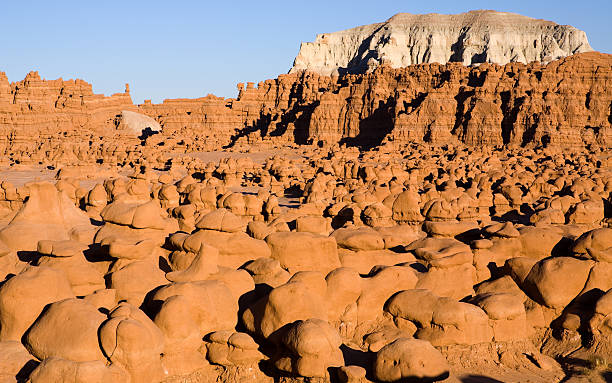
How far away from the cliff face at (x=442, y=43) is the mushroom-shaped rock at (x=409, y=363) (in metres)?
84.0

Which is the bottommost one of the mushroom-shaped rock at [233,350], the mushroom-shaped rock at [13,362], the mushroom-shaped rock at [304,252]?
the mushroom-shaped rock at [233,350]

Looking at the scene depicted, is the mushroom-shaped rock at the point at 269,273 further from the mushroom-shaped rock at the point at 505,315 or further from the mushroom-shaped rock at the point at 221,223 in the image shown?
the mushroom-shaped rock at the point at 505,315

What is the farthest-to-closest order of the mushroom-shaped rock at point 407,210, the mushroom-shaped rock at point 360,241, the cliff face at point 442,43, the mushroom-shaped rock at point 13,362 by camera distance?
the cliff face at point 442,43 < the mushroom-shaped rock at point 407,210 < the mushroom-shaped rock at point 360,241 < the mushroom-shaped rock at point 13,362

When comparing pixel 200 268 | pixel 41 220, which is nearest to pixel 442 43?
pixel 41 220

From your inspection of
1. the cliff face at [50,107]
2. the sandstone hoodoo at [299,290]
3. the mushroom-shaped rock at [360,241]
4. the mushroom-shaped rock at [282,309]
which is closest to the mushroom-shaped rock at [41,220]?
the sandstone hoodoo at [299,290]

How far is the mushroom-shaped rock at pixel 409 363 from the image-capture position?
21.1ft

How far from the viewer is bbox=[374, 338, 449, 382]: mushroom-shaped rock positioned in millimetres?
6434

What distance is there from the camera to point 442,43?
96625mm

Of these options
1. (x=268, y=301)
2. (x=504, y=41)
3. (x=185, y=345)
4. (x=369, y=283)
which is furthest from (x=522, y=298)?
(x=504, y=41)

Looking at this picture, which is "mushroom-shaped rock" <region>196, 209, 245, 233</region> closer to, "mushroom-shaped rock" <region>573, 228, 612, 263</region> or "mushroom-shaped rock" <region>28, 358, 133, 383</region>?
"mushroom-shaped rock" <region>28, 358, 133, 383</region>

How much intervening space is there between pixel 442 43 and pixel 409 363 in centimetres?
9689

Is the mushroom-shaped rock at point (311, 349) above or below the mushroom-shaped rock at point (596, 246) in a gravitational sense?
below

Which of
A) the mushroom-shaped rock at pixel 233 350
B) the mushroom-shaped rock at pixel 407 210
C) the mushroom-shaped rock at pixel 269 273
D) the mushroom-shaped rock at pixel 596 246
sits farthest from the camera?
the mushroom-shaped rock at pixel 407 210

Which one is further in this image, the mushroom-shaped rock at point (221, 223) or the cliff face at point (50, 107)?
the cliff face at point (50, 107)
